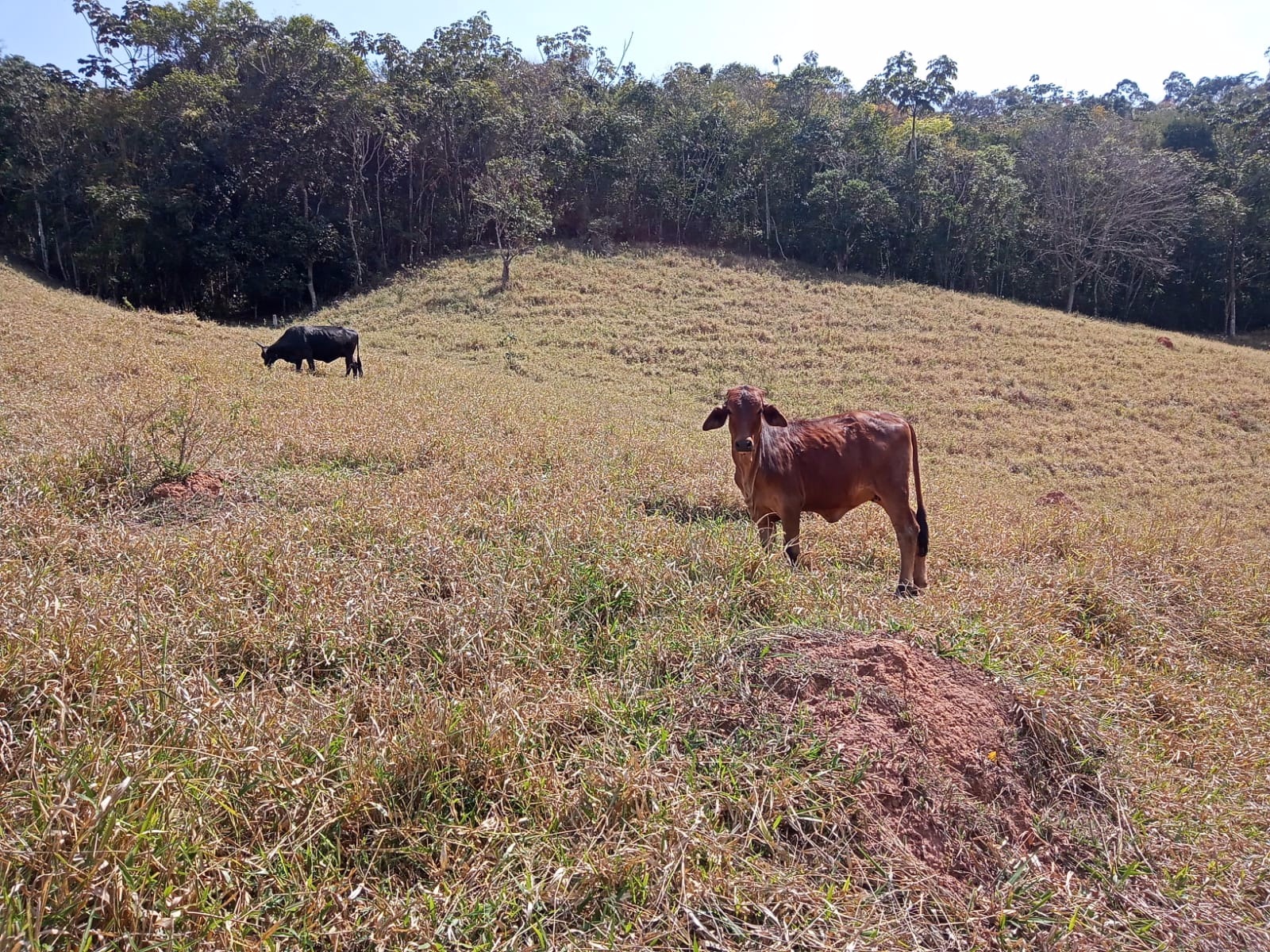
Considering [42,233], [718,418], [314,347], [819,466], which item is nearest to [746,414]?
[718,418]

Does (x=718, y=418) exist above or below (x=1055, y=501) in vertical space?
above

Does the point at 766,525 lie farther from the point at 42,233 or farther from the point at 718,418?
the point at 42,233

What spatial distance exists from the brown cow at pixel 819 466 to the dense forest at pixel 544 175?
80.0 feet

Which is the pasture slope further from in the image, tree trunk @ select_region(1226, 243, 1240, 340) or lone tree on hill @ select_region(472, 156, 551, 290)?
tree trunk @ select_region(1226, 243, 1240, 340)

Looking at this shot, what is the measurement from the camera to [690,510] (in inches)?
265

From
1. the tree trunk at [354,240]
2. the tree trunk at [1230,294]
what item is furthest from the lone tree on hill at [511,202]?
the tree trunk at [1230,294]

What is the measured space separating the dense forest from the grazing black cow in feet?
46.2

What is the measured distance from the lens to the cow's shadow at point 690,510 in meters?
6.38

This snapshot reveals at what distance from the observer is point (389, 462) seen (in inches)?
279

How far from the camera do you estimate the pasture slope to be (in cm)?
232

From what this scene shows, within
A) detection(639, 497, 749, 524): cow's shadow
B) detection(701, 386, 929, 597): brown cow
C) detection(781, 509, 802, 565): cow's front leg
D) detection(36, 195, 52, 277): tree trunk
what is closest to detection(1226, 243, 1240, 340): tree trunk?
detection(701, 386, 929, 597): brown cow

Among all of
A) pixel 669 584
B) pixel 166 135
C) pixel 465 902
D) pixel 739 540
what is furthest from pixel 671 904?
pixel 166 135

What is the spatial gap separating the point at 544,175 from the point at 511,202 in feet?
24.4

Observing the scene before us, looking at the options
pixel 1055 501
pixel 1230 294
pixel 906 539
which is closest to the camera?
pixel 906 539
